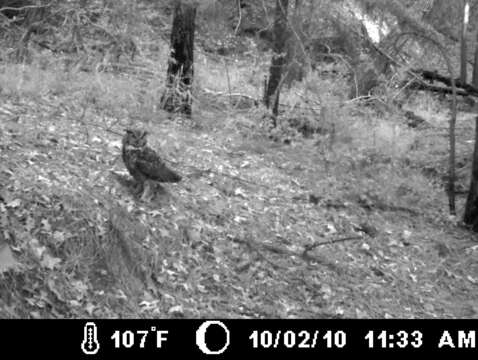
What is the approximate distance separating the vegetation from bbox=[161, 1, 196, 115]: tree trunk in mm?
42

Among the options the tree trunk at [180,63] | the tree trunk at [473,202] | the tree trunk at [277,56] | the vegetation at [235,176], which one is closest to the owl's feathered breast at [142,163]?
the vegetation at [235,176]

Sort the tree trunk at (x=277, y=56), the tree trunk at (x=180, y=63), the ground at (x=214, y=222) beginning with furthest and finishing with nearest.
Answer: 1. the tree trunk at (x=277, y=56)
2. the tree trunk at (x=180, y=63)
3. the ground at (x=214, y=222)

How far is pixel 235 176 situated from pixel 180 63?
3.07m

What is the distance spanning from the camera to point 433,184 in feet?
43.7

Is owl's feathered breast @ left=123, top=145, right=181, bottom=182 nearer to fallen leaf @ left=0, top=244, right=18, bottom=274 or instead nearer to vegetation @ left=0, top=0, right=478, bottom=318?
vegetation @ left=0, top=0, right=478, bottom=318

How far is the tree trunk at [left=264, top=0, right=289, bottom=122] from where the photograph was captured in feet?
42.1

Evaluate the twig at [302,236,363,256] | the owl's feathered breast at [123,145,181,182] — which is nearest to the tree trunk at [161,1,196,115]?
the owl's feathered breast at [123,145,181,182]

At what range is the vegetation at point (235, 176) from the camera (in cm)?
660

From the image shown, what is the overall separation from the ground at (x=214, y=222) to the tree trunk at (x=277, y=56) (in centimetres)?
62

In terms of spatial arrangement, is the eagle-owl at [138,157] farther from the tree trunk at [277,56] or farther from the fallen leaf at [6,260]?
the tree trunk at [277,56]

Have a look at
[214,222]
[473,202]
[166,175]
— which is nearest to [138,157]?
[166,175]

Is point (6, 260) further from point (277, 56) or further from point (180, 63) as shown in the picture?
point (277, 56)

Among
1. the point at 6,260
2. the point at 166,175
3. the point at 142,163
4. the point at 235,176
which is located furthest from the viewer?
the point at 235,176

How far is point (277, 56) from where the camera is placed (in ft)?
42.2
